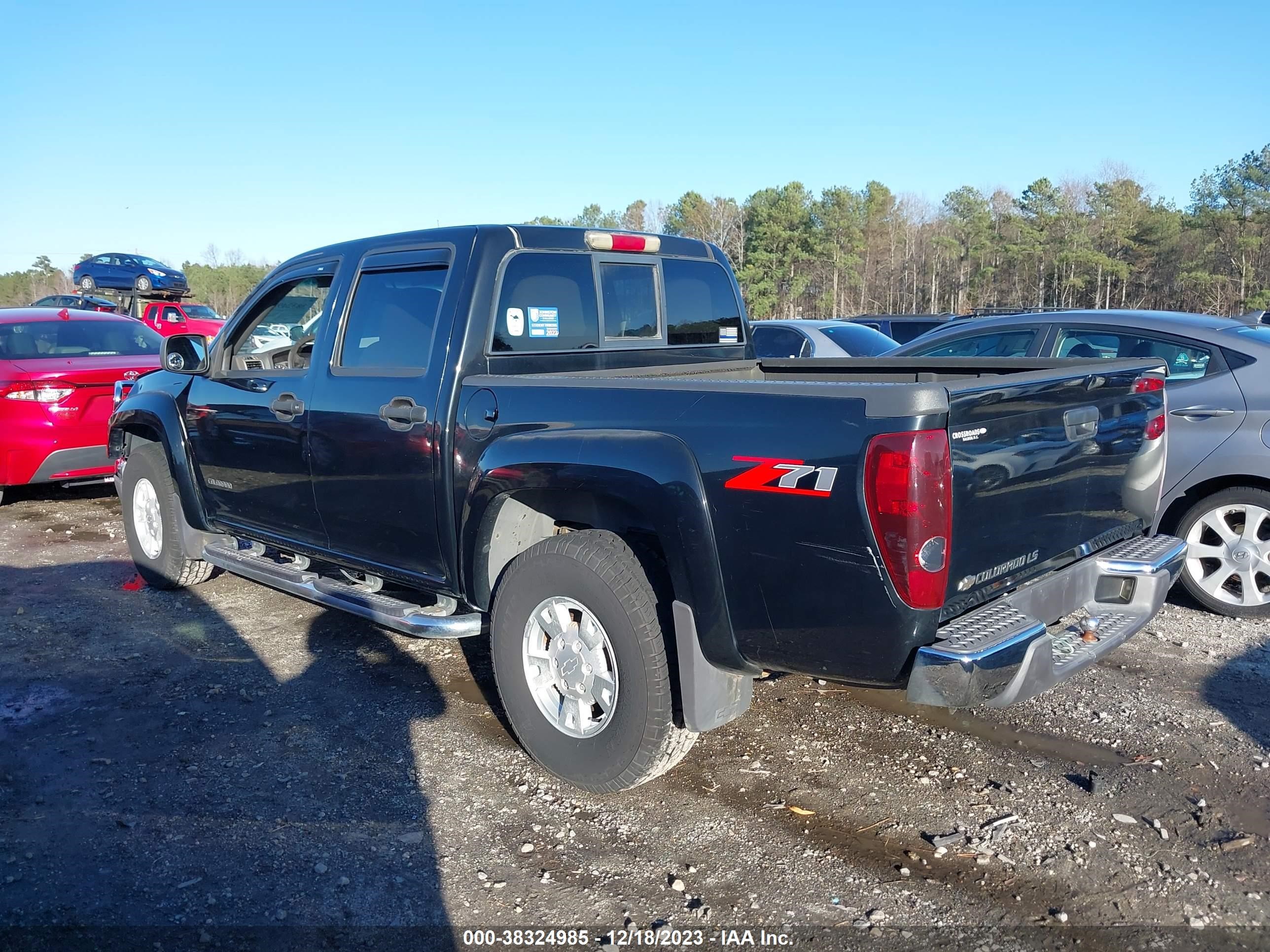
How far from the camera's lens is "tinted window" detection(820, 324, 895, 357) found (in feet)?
38.1

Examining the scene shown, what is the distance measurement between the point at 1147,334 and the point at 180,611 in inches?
241

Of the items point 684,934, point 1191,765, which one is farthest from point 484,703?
point 1191,765

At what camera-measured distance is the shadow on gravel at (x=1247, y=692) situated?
4.13 meters

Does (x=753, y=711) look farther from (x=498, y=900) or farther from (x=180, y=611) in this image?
(x=180, y=611)

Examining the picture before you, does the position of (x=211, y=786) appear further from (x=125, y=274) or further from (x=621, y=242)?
(x=125, y=274)

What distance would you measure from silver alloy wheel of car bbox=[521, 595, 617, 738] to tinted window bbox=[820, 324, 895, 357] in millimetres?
8523

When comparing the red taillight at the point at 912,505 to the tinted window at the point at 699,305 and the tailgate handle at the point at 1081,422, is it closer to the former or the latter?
the tailgate handle at the point at 1081,422

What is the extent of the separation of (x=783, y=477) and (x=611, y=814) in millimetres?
1520

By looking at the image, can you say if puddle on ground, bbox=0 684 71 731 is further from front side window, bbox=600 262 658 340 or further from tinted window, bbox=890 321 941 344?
tinted window, bbox=890 321 941 344

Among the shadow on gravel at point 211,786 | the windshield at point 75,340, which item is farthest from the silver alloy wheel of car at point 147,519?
the windshield at point 75,340

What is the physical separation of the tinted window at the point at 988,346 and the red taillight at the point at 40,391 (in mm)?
6802

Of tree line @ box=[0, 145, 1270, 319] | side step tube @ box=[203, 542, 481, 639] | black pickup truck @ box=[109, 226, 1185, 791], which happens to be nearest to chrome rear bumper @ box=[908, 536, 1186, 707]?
black pickup truck @ box=[109, 226, 1185, 791]

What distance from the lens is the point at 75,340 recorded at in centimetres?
897

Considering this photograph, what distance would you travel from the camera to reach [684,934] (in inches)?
112
